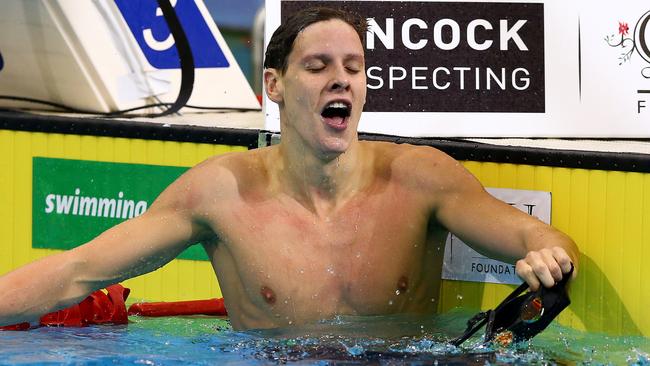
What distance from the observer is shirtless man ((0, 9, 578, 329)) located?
2.95m

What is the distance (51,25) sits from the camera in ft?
13.3

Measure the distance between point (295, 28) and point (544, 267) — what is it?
0.84 metres

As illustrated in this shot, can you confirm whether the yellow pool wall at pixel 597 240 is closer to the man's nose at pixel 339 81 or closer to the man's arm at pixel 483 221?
the man's arm at pixel 483 221

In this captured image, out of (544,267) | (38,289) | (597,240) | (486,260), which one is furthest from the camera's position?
(486,260)

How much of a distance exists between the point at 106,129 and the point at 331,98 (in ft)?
3.66

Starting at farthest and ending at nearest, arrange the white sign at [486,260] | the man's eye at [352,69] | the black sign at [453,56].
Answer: the black sign at [453,56], the white sign at [486,260], the man's eye at [352,69]

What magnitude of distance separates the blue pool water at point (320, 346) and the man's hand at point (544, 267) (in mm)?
202

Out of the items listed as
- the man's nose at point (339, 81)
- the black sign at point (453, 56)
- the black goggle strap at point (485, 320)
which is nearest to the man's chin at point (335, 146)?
the man's nose at point (339, 81)

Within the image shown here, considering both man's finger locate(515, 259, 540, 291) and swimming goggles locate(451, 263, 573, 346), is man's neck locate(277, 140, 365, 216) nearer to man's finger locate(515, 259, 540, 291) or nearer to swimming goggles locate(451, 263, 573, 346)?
Answer: swimming goggles locate(451, 263, 573, 346)

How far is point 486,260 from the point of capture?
3.39 meters

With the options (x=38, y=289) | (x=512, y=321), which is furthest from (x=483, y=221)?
(x=38, y=289)

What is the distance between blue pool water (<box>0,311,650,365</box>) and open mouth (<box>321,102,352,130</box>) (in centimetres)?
46

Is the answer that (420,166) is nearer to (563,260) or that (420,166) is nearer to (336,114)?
(336,114)

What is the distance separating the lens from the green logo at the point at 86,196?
3789 millimetres
